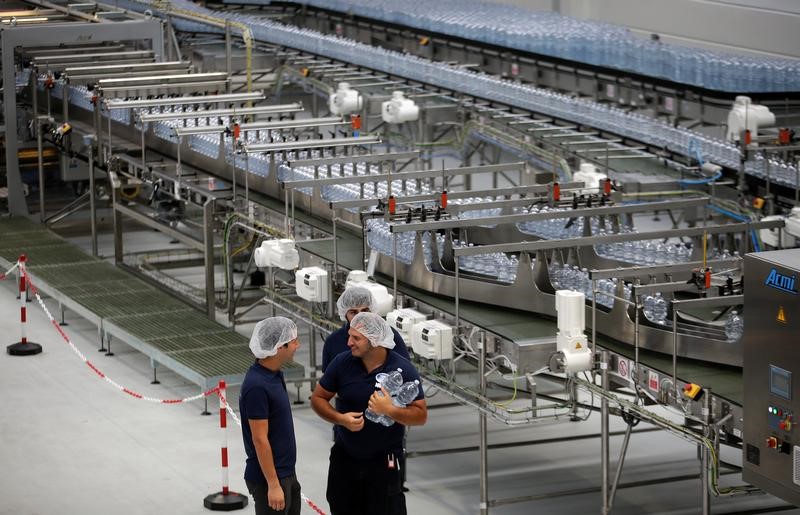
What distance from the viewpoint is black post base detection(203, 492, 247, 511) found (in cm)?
816

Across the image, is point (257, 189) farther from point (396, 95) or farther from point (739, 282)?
point (739, 282)

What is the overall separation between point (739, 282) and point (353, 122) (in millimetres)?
4770

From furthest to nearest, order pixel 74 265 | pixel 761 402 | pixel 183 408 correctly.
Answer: pixel 74 265
pixel 183 408
pixel 761 402

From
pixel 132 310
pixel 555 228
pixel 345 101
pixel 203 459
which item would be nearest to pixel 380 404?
pixel 203 459

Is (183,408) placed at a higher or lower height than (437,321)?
lower

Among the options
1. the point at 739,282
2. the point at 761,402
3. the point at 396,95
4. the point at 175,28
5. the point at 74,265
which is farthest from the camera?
the point at 175,28

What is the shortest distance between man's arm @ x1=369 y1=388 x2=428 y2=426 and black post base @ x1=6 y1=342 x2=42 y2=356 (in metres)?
5.73

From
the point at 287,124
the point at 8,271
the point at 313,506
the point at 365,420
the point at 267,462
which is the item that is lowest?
the point at 313,506

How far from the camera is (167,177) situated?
1174 centimetres

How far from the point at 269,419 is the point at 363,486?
0.56 metres

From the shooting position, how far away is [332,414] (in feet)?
20.3

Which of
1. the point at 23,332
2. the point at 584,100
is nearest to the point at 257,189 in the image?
the point at 23,332

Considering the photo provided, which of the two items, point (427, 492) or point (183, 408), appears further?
point (183, 408)

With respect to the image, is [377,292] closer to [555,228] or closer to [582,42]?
[555,228]
